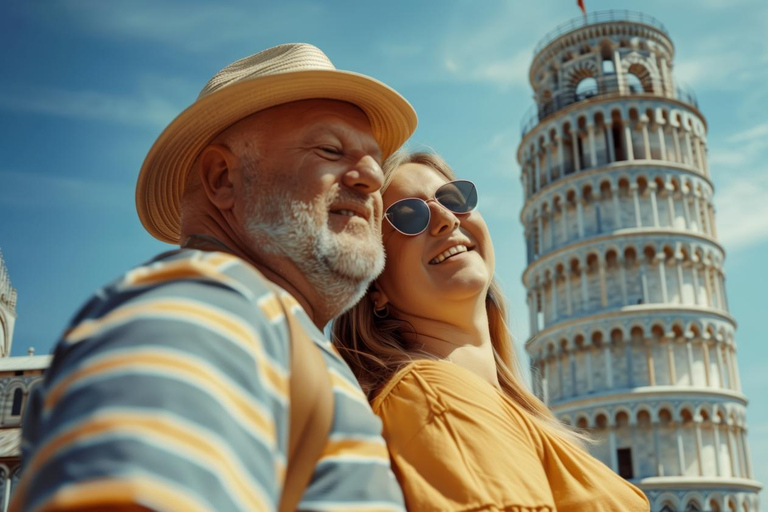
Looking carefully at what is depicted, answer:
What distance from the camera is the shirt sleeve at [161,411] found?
0.70 meters

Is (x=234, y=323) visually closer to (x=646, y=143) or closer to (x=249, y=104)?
(x=249, y=104)

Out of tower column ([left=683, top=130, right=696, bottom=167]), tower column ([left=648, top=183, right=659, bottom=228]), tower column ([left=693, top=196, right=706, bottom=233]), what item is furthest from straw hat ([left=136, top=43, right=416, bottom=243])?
tower column ([left=683, top=130, right=696, bottom=167])

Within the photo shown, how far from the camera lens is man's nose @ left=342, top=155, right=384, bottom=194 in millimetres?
1516

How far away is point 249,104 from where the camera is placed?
5.03 feet

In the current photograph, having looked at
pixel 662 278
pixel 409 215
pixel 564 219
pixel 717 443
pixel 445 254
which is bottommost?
pixel 445 254

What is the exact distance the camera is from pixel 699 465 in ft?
82.1

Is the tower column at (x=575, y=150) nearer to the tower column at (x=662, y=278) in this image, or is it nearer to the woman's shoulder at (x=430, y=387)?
the tower column at (x=662, y=278)

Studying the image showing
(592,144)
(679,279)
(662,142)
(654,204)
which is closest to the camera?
(679,279)

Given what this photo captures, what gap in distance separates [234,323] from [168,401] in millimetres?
140

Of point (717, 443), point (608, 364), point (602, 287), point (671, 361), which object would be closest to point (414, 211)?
point (608, 364)

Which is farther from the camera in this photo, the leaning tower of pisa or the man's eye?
the leaning tower of pisa

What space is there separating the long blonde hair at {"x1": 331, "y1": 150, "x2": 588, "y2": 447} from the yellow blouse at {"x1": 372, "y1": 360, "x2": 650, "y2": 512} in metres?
0.13

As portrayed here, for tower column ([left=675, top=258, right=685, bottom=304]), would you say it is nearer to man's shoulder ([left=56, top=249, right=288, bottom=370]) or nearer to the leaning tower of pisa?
the leaning tower of pisa

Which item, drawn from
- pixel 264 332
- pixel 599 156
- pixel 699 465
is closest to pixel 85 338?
pixel 264 332
